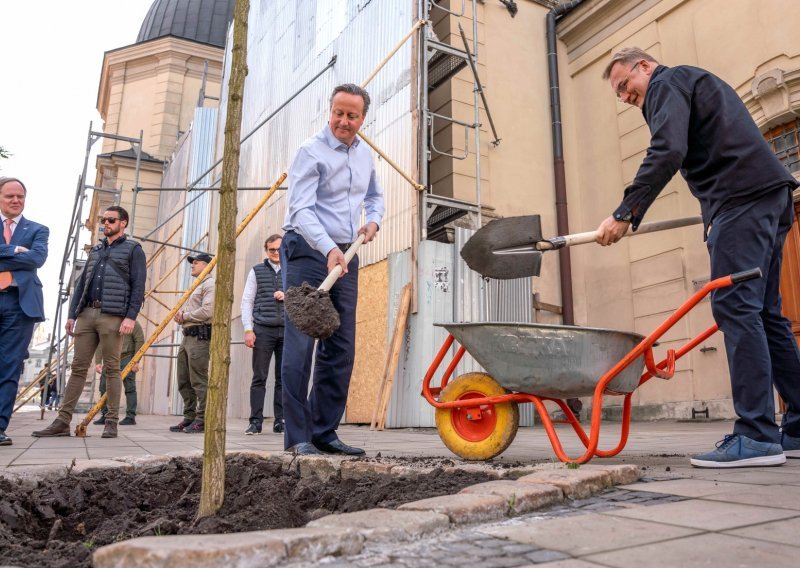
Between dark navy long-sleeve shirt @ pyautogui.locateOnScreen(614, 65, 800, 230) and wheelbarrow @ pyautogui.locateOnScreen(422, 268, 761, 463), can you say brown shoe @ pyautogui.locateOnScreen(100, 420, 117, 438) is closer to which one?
wheelbarrow @ pyautogui.locateOnScreen(422, 268, 761, 463)

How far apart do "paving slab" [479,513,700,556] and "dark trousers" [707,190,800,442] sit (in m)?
1.25

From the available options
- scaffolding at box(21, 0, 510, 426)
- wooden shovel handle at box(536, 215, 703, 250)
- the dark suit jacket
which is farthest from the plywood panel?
wooden shovel handle at box(536, 215, 703, 250)

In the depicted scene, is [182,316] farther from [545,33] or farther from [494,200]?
[545,33]

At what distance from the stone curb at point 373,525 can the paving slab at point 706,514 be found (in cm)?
24

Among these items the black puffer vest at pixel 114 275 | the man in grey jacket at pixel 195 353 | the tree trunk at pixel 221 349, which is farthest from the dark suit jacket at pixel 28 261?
the tree trunk at pixel 221 349

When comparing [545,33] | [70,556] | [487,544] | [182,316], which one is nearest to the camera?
[487,544]

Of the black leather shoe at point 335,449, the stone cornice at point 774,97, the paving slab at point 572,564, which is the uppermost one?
the stone cornice at point 774,97

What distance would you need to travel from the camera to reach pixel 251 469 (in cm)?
270

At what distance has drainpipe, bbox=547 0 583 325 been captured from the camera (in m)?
8.99

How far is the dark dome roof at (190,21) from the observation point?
86.8ft

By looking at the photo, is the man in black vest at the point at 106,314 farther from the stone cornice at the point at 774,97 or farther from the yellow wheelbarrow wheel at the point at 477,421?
the stone cornice at the point at 774,97

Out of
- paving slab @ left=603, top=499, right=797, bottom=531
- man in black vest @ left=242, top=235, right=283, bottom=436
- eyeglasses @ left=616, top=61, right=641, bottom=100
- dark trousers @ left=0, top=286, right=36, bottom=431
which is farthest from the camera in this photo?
man in black vest @ left=242, top=235, right=283, bottom=436

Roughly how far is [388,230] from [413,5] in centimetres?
265

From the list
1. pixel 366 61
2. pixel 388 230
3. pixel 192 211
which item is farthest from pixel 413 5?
pixel 192 211
